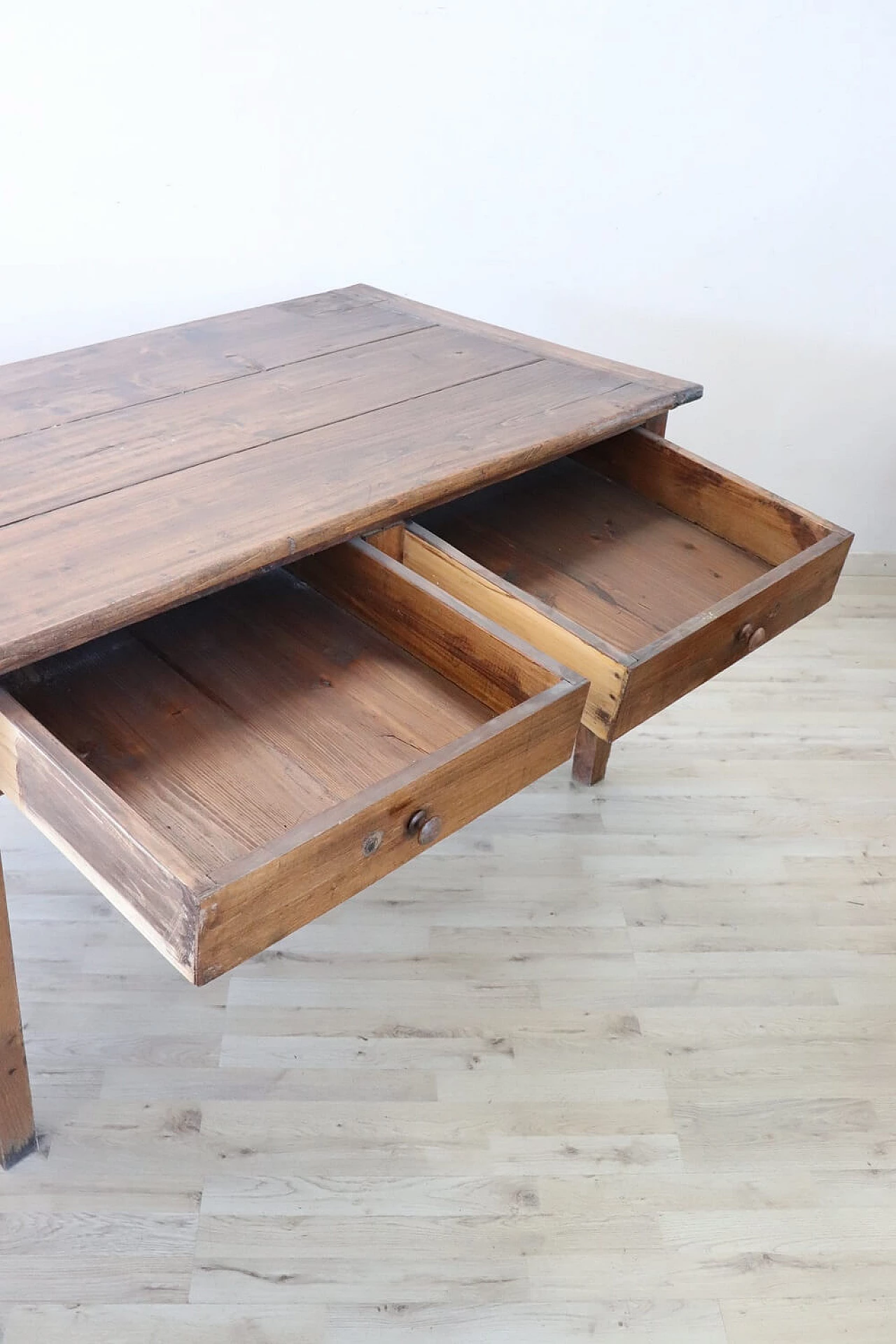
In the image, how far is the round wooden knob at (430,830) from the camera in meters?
1.02

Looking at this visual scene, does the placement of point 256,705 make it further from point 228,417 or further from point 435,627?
point 228,417

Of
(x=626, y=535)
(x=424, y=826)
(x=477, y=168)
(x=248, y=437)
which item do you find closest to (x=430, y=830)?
(x=424, y=826)

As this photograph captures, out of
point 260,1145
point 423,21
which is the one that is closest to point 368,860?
point 260,1145

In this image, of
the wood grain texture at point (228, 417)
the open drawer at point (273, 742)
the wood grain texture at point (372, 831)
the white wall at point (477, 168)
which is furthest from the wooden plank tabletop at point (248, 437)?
the white wall at point (477, 168)

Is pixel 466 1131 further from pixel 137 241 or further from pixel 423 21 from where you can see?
pixel 423 21

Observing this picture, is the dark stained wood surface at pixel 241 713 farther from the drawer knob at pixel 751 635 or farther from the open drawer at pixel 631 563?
the drawer knob at pixel 751 635

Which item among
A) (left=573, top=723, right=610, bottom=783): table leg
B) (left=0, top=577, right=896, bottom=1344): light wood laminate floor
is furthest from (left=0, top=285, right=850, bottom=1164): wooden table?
(left=573, top=723, right=610, bottom=783): table leg

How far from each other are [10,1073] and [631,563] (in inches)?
35.9

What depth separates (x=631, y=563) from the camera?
1482 mm

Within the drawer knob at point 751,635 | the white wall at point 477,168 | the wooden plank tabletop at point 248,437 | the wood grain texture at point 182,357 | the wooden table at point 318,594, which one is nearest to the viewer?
the wooden table at point 318,594

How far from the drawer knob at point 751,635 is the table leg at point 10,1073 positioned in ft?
2.59

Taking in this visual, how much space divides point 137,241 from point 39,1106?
1.37 metres

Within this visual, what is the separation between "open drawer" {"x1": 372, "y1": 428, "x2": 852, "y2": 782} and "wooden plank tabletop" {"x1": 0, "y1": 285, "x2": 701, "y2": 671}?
0.10 meters

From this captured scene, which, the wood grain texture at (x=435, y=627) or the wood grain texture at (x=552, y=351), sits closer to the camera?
the wood grain texture at (x=435, y=627)
